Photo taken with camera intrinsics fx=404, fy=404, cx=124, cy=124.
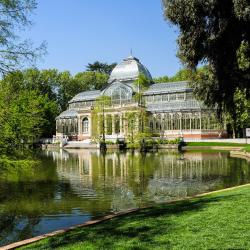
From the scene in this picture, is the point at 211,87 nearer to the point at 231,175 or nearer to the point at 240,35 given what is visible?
the point at 240,35

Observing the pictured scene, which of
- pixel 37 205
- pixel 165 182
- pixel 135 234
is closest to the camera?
pixel 135 234

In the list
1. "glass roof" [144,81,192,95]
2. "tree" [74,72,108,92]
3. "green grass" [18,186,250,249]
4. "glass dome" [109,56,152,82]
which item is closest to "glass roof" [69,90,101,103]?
"glass dome" [109,56,152,82]

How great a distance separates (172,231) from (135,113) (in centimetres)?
4593

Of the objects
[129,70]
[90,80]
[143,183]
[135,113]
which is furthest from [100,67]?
[143,183]

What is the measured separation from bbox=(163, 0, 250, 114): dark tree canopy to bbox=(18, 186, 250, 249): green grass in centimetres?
670

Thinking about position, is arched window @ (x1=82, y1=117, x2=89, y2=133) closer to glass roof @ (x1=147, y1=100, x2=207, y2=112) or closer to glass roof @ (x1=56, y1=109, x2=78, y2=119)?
glass roof @ (x1=56, y1=109, x2=78, y2=119)

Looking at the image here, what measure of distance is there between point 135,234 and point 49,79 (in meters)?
83.9

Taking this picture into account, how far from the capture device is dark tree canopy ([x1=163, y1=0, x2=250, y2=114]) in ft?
47.0

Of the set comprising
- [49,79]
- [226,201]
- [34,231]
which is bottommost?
[34,231]

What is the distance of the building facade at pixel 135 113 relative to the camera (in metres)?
59.5

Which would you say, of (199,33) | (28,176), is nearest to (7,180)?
(28,176)

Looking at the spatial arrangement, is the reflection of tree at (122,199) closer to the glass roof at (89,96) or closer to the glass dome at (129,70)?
the glass dome at (129,70)

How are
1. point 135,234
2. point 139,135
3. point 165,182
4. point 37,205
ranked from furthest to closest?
point 139,135, point 165,182, point 37,205, point 135,234

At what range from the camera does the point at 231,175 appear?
876 inches
